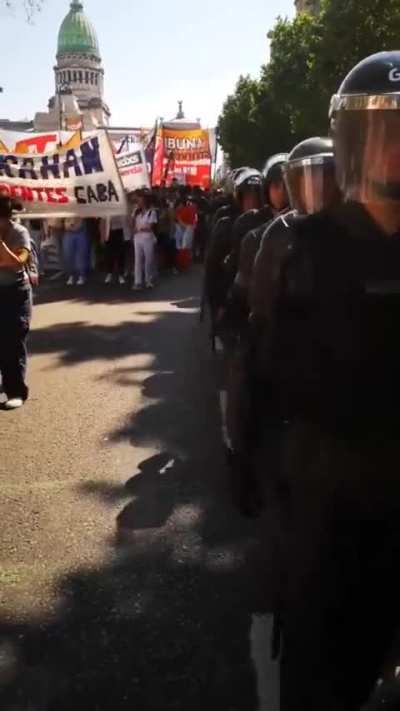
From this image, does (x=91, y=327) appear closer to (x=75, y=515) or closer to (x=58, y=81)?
(x=75, y=515)

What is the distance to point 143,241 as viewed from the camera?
43.7ft

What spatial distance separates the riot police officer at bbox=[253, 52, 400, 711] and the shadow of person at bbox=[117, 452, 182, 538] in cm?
233

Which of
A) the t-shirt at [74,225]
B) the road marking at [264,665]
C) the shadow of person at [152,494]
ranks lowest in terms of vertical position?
the shadow of person at [152,494]

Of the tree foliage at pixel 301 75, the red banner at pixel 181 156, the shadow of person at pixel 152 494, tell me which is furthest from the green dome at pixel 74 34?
the shadow of person at pixel 152 494

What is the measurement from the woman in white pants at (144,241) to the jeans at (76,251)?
3.31 ft

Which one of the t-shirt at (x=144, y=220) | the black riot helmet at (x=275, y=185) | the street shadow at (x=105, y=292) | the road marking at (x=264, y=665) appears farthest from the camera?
the t-shirt at (x=144, y=220)

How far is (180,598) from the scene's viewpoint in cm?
323

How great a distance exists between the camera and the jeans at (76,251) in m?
13.9

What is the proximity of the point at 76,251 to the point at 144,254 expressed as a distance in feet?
4.50

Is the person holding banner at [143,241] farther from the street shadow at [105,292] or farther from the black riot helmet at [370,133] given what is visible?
the black riot helmet at [370,133]

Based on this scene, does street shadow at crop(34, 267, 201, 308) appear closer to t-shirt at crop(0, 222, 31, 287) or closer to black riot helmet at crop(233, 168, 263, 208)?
t-shirt at crop(0, 222, 31, 287)

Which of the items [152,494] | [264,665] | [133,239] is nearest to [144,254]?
[133,239]

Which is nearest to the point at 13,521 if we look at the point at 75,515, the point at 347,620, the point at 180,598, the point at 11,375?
the point at 75,515

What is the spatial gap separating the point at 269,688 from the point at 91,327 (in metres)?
7.17
